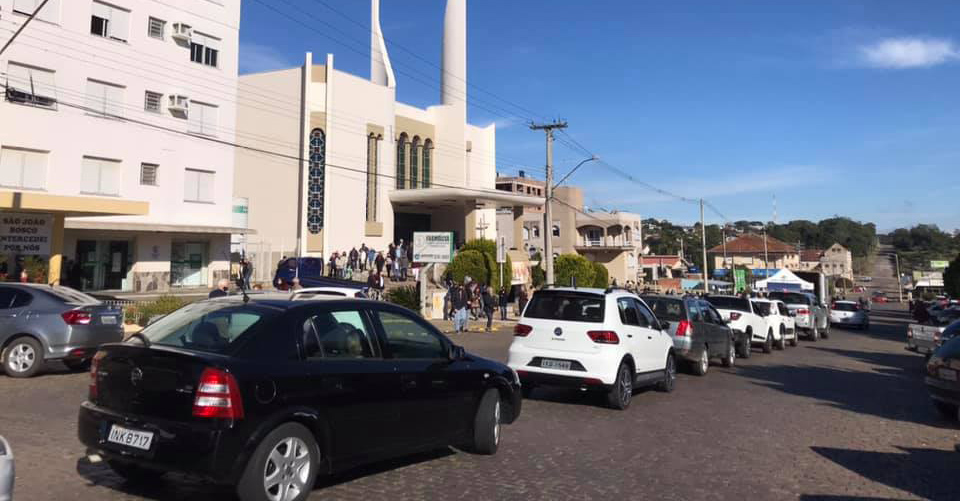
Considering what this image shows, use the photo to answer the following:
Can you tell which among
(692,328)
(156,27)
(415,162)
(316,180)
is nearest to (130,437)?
(692,328)

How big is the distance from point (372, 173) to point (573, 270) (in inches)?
680

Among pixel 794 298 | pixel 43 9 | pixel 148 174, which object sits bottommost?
pixel 794 298

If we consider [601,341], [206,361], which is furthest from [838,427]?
[206,361]

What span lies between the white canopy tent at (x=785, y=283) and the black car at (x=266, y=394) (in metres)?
44.7

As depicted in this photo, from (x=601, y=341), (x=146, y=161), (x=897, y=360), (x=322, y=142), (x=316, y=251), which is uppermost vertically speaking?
(x=322, y=142)

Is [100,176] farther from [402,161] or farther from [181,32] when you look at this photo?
[402,161]

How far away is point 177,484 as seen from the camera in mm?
5496

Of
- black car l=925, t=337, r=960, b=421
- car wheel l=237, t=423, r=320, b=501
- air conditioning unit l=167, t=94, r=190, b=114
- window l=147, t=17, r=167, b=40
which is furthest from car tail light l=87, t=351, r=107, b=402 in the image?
window l=147, t=17, r=167, b=40

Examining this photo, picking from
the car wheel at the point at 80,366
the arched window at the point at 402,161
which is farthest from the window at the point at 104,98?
the arched window at the point at 402,161

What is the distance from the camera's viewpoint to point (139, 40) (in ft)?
96.4

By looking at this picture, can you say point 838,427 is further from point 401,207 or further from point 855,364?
point 401,207

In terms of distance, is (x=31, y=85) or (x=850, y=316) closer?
(x=31, y=85)

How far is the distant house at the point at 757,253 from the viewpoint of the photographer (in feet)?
370

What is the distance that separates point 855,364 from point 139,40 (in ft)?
99.6
